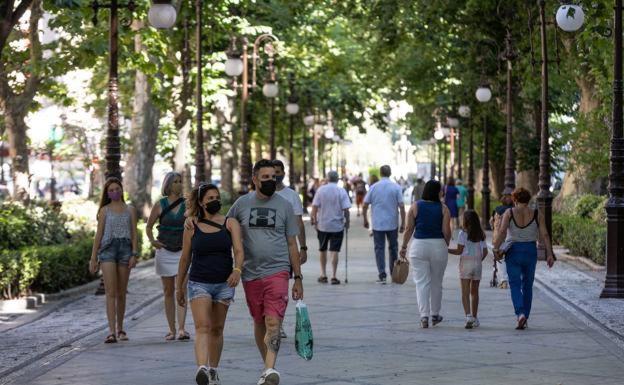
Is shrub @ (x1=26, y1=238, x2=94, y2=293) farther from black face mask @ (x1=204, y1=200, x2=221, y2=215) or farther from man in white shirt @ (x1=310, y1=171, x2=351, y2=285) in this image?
black face mask @ (x1=204, y1=200, x2=221, y2=215)

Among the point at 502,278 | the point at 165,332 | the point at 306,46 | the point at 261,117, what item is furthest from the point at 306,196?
the point at 165,332

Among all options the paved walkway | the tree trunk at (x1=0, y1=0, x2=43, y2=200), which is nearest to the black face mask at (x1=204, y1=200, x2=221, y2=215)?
the paved walkway

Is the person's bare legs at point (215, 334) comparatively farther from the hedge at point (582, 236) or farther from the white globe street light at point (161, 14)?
the hedge at point (582, 236)

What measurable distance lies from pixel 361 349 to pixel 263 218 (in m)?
3.07

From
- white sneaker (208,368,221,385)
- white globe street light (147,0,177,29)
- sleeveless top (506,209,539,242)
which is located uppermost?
white globe street light (147,0,177,29)

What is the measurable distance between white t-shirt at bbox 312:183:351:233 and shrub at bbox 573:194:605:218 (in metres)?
11.6

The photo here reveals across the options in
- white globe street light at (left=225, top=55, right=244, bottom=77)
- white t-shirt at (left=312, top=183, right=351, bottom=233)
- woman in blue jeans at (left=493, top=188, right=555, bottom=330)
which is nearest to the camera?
woman in blue jeans at (left=493, top=188, right=555, bottom=330)

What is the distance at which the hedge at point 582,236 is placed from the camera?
25.3 meters

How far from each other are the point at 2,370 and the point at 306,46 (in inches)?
1635

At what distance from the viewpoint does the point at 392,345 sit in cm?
1389

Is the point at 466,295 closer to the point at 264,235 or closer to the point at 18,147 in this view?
the point at 264,235

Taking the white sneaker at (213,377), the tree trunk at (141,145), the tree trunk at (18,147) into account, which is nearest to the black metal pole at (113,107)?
the white sneaker at (213,377)

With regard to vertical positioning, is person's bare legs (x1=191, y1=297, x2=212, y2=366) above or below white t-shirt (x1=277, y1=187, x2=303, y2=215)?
below

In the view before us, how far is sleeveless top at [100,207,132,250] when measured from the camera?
14.3 m
